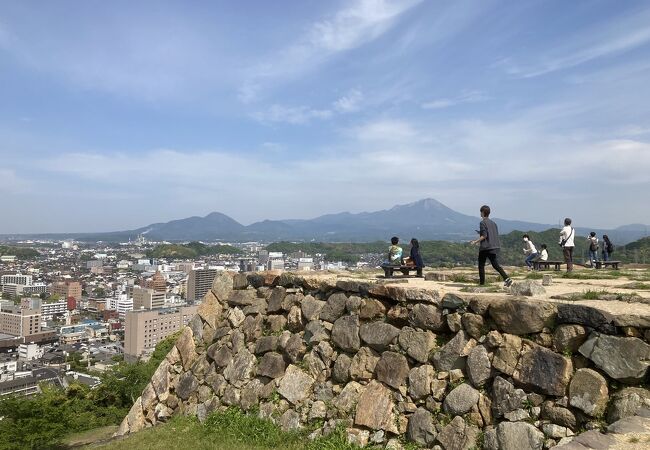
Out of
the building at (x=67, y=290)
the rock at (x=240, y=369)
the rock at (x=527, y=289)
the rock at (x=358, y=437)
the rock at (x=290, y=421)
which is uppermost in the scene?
the rock at (x=527, y=289)

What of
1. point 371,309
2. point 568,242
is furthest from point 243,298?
point 568,242

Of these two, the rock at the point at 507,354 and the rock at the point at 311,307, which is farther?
the rock at the point at 311,307

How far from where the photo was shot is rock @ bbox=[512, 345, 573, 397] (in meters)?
5.40

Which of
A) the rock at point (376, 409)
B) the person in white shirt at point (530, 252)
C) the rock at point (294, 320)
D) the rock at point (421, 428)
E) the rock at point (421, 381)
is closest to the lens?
the rock at point (421, 428)

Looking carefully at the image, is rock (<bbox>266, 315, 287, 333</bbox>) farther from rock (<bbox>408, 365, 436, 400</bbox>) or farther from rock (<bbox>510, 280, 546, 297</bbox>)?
rock (<bbox>510, 280, 546, 297</bbox>)

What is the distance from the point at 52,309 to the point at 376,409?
115 meters

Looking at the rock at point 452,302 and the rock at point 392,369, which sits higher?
the rock at point 452,302

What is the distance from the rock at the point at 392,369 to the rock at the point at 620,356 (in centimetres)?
265

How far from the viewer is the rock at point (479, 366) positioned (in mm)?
6070

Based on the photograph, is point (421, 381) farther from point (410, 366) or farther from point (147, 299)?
point (147, 299)

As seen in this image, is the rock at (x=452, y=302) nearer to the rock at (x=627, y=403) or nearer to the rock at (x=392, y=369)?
the rock at (x=392, y=369)

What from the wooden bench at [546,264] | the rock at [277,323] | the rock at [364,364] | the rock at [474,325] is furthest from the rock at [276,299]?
the wooden bench at [546,264]

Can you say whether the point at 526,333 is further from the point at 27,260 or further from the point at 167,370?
the point at 27,260

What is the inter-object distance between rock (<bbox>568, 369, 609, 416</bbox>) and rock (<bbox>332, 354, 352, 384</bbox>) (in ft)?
12.0
